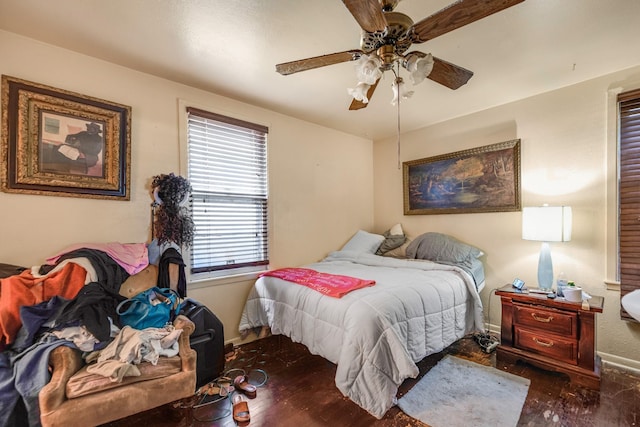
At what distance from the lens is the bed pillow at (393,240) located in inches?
143

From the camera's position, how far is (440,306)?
223 cm

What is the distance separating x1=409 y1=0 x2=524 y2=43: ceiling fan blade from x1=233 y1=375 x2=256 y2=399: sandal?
2374 mm

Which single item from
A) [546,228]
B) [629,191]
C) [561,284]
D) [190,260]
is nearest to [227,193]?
[190,260]

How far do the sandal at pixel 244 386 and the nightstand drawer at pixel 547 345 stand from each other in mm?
2191

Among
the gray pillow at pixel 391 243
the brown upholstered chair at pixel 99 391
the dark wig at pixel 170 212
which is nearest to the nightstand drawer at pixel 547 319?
the gray pillow at pixel 391 243

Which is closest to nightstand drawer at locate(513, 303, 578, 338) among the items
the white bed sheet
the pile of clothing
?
the white bed sheet

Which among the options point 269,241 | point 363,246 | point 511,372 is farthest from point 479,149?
point 269,241

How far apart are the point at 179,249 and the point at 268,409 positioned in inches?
56.6

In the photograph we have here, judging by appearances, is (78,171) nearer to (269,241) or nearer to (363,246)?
(269,241)

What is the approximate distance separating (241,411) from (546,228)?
2673 mm

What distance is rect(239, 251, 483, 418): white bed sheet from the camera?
5.54ft

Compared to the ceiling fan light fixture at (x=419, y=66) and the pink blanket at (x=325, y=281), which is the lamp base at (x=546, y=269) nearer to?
the pink blanket at (x=325, y=281)

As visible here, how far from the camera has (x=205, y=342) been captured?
2119 mm

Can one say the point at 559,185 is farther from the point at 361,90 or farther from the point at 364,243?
the point at 361,90
